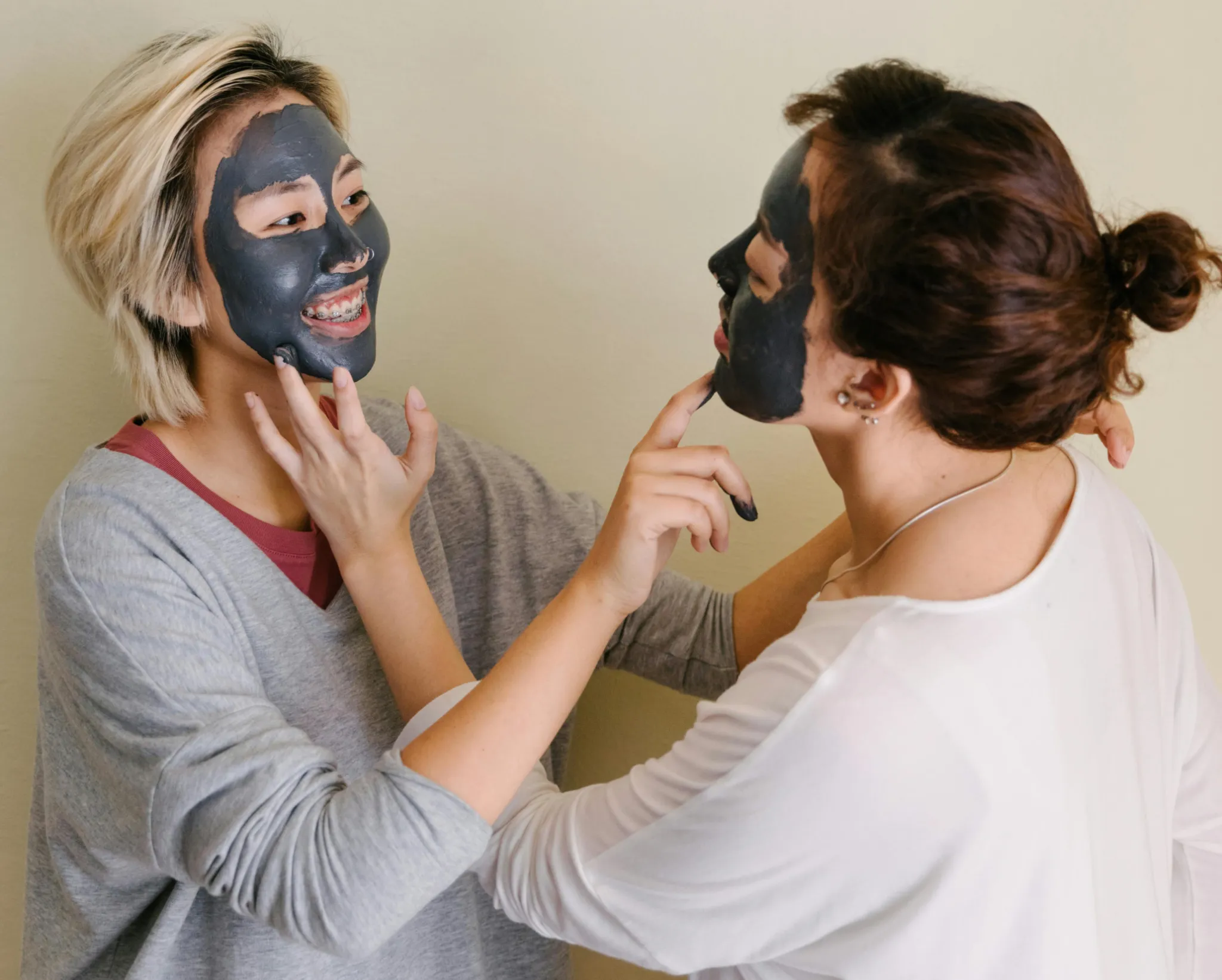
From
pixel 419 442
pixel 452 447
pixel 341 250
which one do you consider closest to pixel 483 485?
pixel 452 447

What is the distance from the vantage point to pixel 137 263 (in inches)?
37.1

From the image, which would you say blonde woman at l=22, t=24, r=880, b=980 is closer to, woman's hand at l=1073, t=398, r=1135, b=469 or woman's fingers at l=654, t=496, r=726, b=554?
woman's fingers at l=654, t=496, r=726, b=554

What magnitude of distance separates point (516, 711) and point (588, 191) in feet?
2.15

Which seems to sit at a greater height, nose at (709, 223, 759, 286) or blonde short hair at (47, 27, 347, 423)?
blonde short hair at (47, 27, 347, 423)

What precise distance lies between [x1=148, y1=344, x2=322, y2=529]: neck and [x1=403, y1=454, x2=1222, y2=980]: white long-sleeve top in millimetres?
418

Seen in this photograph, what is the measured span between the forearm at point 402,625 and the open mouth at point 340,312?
0.21 metres

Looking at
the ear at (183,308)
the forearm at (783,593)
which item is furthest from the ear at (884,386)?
the ear at (183,308)

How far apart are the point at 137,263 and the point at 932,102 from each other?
69cm

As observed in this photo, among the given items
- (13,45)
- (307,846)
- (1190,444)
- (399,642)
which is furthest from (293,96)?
(1190,444)

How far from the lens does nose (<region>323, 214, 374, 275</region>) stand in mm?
949

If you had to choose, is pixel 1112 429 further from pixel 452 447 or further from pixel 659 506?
pixel 452 447

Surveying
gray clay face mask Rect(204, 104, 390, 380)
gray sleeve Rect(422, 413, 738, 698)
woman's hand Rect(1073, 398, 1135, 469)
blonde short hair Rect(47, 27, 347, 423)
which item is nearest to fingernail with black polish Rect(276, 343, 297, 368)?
gray clay face mask Rect(204, 104, 390, 380)

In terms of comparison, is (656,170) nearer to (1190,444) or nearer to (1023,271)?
(1023,271)

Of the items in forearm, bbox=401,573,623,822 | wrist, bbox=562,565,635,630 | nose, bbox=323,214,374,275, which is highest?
nose, bbox=323,214,374,275
